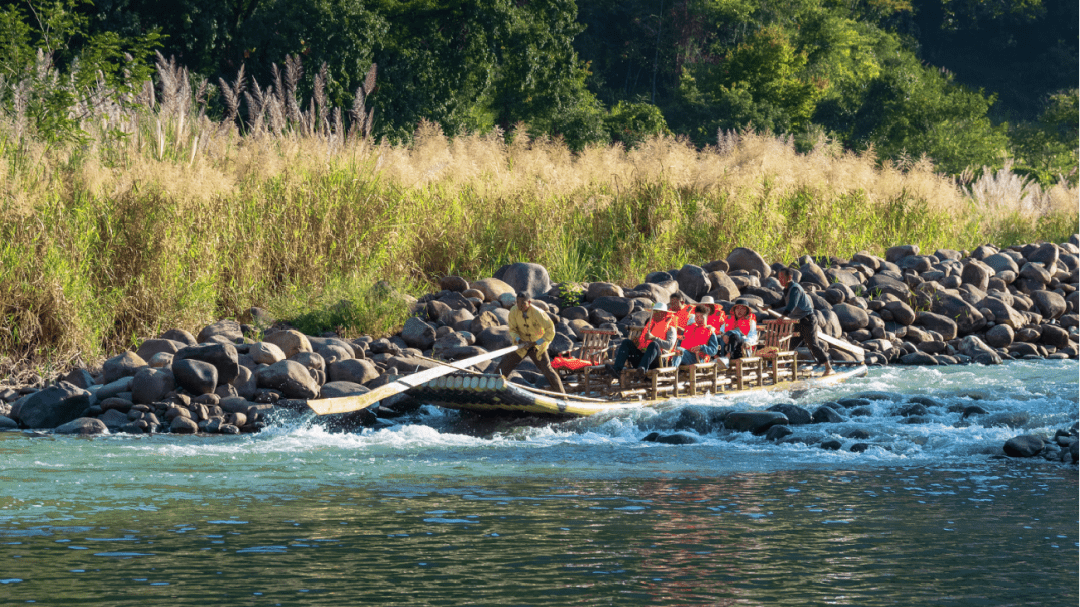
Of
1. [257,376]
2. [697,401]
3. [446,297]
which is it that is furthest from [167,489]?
[446,297]

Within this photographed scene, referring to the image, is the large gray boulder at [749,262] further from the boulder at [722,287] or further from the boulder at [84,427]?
the boulder at [84,427]

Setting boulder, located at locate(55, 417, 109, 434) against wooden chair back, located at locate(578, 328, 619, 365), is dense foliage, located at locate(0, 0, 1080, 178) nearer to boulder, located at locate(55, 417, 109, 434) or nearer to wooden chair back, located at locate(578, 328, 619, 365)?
boulder, located at locate(55, 417, 109, 434)

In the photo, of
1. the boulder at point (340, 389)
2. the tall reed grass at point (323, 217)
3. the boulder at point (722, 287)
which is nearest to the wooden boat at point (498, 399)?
the boulder at point (340, 389)

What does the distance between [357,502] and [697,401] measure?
5.67 metres

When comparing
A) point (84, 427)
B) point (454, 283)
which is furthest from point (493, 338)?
point (84, 427)

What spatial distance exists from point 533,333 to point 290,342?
9.71 ft

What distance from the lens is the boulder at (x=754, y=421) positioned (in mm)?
11984

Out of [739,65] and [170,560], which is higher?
[739,65]

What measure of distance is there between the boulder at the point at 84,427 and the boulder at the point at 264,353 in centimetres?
214

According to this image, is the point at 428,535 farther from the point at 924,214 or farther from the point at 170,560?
the point at 924,214

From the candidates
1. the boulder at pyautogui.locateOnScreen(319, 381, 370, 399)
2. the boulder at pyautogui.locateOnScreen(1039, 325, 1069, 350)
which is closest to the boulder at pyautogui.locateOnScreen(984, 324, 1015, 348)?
the boulder at pyautogui.locateOnScreen(1039, 325, 1069, 350)

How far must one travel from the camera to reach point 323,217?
53.5 ft

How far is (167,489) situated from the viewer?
29.7 ft

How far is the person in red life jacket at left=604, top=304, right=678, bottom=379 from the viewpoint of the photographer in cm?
1346
